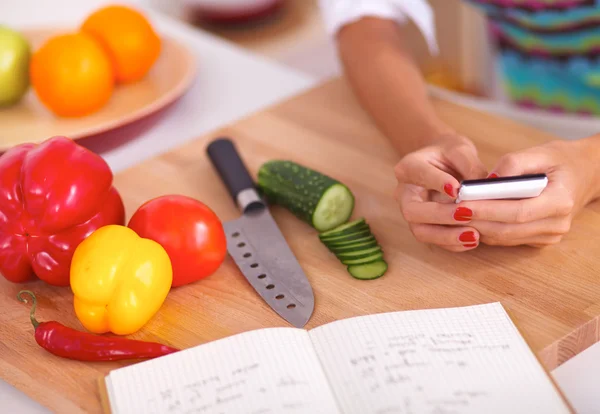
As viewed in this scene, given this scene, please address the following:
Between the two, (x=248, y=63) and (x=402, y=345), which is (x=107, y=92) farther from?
(x=402, y=345)

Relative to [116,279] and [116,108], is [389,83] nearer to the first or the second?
[116,108]

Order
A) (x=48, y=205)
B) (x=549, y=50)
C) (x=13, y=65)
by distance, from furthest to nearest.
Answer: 1. (x=549, y=50)
2. (x=13, y=65)
3. (x=48, y=205)

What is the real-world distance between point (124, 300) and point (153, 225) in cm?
13

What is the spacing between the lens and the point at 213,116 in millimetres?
1527

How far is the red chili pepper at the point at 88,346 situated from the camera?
926mm

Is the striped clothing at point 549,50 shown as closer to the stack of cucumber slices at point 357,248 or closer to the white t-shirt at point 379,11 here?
the white t-shirt at point 379,11

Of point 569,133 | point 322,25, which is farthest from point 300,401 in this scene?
point 322,25

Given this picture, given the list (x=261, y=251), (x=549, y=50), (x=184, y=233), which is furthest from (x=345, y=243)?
(x=549, y=50)

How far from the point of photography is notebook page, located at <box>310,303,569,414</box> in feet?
2.69

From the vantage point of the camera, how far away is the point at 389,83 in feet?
4.74

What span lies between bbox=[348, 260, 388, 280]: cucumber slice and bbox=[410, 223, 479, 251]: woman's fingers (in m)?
0.07

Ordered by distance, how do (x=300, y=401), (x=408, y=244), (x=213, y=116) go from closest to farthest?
1. (x=300, y=401)
2. (x=408, y=244)
3. (x=213, y=116)

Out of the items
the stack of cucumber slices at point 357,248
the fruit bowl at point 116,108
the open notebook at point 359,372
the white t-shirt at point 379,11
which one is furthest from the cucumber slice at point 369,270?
the white t-shirt at point 379,11

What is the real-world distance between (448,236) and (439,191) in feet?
0.22
